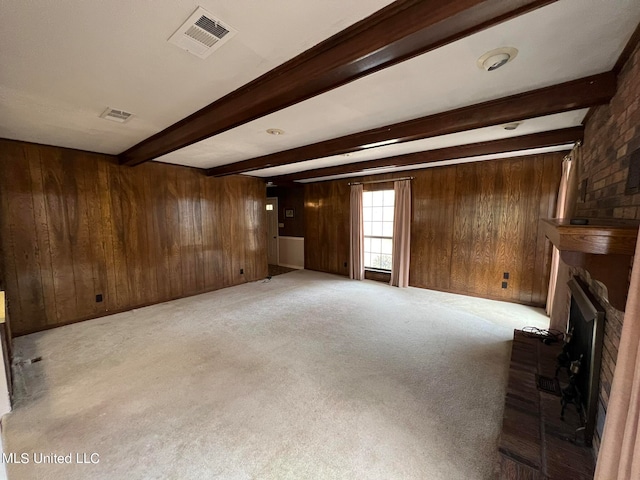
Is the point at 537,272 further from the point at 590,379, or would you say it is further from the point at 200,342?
the point at 200,342

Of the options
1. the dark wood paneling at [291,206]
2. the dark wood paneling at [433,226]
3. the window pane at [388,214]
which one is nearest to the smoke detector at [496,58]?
the dark wood paneling at [433,226]

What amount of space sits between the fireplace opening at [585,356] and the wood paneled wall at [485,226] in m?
2.15

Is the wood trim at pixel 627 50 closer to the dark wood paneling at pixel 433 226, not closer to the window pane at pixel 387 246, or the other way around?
the dark wood paneling at pixel 433 226

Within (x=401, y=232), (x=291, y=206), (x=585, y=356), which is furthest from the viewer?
(x=291, y=206)

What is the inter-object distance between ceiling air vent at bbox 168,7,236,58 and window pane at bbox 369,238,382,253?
490cm

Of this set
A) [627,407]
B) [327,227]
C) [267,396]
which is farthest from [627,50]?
[327,227]

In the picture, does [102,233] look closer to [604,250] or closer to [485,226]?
[604,250]

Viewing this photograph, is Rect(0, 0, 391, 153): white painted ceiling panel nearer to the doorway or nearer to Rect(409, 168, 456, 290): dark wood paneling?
Rect(409, 168, 456, 290): dark wood paneling

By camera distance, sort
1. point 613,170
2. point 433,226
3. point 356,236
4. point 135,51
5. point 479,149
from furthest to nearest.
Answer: point 356,236 → point 433,226 → point 479,149 → point 613,170 → point 135,51

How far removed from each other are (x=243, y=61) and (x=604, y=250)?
6.43ft

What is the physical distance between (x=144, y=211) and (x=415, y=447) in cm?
454

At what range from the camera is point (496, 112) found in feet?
A: 6.52

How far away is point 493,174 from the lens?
4.21 meters

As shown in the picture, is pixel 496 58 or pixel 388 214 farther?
pixel 388 214
